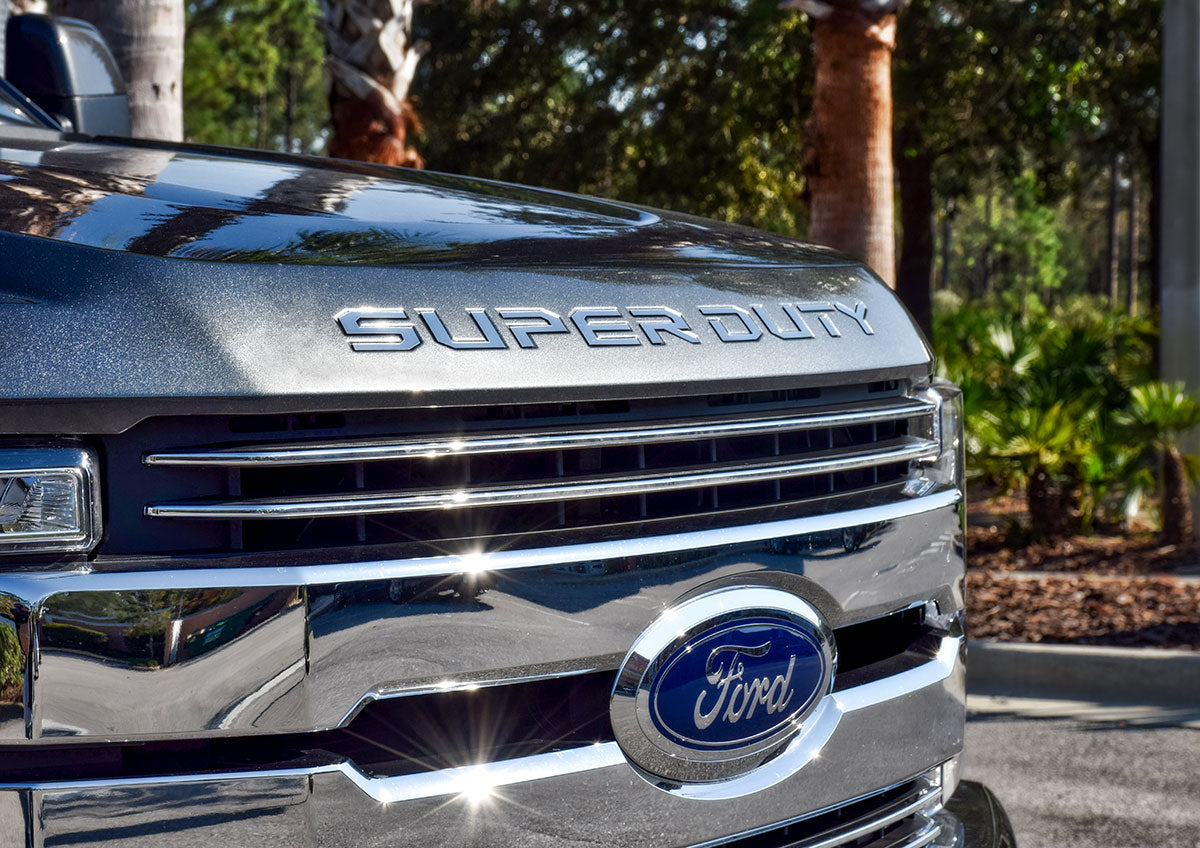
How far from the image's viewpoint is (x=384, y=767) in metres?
1.37

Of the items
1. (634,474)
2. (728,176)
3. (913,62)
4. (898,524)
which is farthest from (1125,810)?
(728,176)

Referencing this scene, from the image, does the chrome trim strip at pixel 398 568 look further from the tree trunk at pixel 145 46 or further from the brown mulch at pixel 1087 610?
the tree trunk at pixel 145 46

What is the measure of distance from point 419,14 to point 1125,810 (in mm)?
13933

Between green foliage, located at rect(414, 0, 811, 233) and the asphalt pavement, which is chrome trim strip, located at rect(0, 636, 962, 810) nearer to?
the asphalt pavement

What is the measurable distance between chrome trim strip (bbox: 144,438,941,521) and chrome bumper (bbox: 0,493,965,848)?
0.21 feet

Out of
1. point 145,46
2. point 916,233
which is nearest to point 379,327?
point 145,46

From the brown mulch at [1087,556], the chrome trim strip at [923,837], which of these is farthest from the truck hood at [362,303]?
the brown mulch at [1087,556]

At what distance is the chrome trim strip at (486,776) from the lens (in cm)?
127

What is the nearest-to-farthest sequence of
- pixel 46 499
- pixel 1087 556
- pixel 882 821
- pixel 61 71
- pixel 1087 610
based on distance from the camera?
pixel 46 499
pixel 882 821
pixel 61 71
pixel 1087 610
pixel 1087 556

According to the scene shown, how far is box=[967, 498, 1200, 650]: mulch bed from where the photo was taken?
17.9ft

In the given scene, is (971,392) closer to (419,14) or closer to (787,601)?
(787,601)

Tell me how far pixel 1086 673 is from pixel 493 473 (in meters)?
4.11

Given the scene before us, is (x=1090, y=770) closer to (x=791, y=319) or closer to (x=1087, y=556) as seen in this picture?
(x=791, y=319)

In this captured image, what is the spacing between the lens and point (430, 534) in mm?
1402
